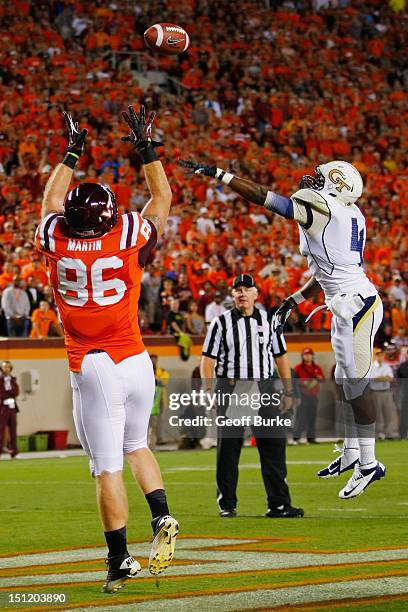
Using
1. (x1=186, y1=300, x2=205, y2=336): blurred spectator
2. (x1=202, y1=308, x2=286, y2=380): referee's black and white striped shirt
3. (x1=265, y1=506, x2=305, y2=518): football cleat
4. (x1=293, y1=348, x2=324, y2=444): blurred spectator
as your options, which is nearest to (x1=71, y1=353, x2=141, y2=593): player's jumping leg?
(x1=265, y1=506, x2=305, y2=518): football cleat

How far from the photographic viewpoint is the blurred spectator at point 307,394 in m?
21.1

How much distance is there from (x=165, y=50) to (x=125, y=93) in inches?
648

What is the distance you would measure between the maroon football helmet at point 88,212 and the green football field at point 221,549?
182 cm

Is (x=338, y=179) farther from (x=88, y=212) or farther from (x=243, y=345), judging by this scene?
(x=243, y=345)

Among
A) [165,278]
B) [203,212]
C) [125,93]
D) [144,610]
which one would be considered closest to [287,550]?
[144,610]

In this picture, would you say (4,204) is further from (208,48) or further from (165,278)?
(208,48)

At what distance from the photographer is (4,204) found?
20438 mm

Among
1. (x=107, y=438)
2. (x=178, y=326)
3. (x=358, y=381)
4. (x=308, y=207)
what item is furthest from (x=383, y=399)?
(x=107, y=438)

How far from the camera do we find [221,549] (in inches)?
340

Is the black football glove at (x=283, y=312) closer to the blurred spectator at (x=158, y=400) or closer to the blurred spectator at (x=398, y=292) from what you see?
the blurred spectator at (x=158, y=400)

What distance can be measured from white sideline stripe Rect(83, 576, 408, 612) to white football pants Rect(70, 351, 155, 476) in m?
0.82

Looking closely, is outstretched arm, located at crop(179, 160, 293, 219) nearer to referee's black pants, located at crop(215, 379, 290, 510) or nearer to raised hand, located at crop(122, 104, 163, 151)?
raised hand, located at crop(122, 104, 163, 151)

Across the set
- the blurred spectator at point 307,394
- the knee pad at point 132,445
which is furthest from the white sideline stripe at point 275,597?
the blurred spectator at point 307,394

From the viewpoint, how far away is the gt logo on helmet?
26.5 feet
